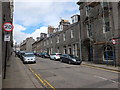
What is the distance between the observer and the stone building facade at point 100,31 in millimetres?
14484

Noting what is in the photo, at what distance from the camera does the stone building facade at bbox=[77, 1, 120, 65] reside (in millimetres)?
14484

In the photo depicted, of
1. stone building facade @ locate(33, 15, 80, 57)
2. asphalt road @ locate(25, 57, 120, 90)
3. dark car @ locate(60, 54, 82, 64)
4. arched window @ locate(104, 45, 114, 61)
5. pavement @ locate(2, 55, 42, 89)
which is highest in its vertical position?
stone building facade @ locate(33, 15, 80, 57)

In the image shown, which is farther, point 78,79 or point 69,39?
point 69,39

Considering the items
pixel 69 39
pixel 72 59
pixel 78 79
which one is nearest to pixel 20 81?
pixel 78 79

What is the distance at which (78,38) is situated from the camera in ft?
70.5

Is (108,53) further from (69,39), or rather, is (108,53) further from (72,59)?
(69,39)

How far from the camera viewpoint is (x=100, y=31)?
656 inches

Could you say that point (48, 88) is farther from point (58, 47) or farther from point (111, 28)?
point (58, 47)

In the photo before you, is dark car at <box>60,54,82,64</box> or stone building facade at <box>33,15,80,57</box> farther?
stone building facade at <box>33,15,80,57</box>

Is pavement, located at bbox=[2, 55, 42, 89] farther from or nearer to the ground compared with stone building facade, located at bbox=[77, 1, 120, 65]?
nearer to the ground

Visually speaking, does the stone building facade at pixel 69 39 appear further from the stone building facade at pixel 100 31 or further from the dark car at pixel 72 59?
the dark car at pixel 72 59

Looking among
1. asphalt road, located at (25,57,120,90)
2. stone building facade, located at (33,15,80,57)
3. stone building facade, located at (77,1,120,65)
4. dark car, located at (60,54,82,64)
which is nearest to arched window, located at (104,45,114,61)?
stone building facade, located at (77,1,120,65)

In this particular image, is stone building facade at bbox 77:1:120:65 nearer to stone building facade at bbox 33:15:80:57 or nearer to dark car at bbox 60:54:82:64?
stone building facade at bbox 33:15:80:57

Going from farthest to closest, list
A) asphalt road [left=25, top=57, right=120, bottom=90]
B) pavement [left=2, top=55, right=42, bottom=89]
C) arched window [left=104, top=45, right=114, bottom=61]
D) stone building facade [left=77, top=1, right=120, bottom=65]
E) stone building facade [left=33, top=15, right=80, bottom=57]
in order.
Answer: stone building facade [left=33, top=15, right=80, bottom=57]
arched window [left=104, top=45, right=114, bottom=61]
stone building facade [left=77, top=1, right=120, bottom=65]
asphalt road [left=25, top=57, right=120, bottom=90]
pavement [left=2, top=55, right=42, bottom=89]
